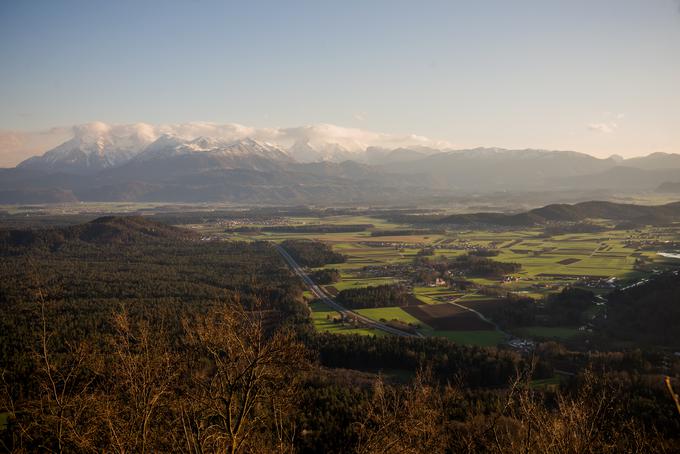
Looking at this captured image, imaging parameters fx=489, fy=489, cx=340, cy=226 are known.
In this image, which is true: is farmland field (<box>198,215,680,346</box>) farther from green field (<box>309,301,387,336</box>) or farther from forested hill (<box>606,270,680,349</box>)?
forested hill (<box>606,270,680,349</box>)

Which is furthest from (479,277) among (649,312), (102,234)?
(102,234)

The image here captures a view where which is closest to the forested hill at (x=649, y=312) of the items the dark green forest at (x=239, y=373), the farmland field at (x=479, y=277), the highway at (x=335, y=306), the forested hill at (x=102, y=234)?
the dark green forest at (x=239, y=373)

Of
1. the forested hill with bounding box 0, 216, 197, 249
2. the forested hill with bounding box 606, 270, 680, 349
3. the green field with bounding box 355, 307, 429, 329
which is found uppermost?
the forested hill with bounding box 0, 216, 197, 249

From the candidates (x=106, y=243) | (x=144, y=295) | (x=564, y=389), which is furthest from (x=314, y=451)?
(x=106, y=243)

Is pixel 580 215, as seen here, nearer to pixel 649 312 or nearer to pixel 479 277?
pixel 479 277

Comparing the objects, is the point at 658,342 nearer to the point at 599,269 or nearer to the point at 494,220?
the point at 599,269

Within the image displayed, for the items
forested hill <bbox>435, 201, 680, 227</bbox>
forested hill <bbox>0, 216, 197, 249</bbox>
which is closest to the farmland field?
forested hill <bbox>435, 201, 680, 227</bbox>
